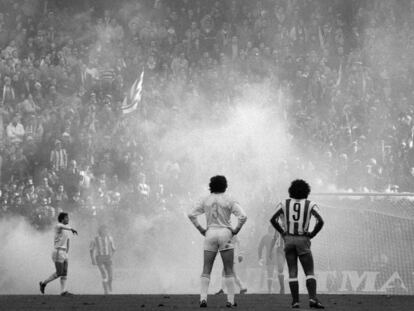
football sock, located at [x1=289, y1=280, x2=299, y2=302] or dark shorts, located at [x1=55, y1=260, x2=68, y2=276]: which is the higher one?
dark shorts, located at [x1=55, y1=260, x2=68, y2=276]

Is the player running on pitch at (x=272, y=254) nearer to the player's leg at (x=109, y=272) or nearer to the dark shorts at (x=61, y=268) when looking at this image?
the player's leg at (x=109, y=272)

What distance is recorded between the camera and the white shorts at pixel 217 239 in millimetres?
11219

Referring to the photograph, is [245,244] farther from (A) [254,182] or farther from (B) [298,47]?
(B) [298,47]

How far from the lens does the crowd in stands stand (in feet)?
79.6

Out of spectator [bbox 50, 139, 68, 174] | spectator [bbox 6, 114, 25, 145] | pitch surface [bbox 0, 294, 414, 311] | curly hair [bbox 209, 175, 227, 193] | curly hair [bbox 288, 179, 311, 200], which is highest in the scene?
spectator [bbox 6, 114, 25, 145]

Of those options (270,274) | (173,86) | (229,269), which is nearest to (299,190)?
(229,269)

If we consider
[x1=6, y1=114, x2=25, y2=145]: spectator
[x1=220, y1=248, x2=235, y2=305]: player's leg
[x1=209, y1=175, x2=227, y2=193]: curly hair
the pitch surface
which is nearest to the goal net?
the pitch surface

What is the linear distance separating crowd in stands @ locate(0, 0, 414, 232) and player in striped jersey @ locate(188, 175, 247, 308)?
12.2m

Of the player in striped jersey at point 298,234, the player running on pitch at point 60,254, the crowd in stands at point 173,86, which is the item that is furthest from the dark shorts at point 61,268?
the crowd in stands at point 173,86

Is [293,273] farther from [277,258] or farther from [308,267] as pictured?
[277,258]

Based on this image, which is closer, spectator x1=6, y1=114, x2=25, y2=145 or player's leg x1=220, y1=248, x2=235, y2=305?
player's leg x1=220, y1=248, x2=235, y2=305

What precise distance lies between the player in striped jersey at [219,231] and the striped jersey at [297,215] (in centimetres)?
54

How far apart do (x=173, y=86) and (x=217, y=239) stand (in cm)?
1694

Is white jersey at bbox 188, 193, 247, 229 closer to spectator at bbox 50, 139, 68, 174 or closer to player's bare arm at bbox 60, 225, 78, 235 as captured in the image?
player's bare arm at bbox 60, 225, 78, 235
